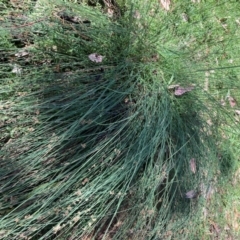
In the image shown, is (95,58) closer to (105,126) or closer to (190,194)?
(105,126)

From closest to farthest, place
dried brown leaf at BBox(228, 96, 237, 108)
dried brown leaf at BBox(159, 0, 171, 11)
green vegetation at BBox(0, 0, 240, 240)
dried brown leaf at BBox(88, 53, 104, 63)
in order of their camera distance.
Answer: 1. green vegetation at BBox(0, 0, 240, 240)
2. dried brown leaf at BBox(88, 53, 104, 63)
3. dried brown leaf at BBox(159, 0, 171, 11)
4. dried brown leaf at BBox(228, 96, 237, 108)

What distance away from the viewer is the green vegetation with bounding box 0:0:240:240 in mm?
1749

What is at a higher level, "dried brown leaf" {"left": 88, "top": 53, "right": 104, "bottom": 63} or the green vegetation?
"dried brown leaf" {"left": 88, "top": 53, "right": 104, "bottom": 63}

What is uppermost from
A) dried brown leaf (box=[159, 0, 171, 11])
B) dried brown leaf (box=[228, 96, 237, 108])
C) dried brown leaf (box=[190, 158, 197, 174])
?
dried brown leaf (box=[159, 0, 171, 11])

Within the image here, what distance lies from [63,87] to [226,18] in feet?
5.27

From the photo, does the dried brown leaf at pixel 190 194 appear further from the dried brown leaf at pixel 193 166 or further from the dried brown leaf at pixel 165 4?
the dried brown leaf at pixel 165 4

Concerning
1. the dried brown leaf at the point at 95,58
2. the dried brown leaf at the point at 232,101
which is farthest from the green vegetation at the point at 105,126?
the dried brown leaf at the point at 232,101

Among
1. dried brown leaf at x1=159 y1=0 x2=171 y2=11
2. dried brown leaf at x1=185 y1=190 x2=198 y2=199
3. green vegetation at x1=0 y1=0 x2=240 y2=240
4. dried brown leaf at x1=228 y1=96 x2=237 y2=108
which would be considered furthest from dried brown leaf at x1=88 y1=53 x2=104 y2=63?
dried brown leaf at x1=228 y1=96 x2=237 y2=108

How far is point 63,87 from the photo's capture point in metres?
1.94

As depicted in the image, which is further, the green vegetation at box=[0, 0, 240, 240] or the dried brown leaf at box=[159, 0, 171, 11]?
the dried brown leaf at box=[159, 0, 171, 11]

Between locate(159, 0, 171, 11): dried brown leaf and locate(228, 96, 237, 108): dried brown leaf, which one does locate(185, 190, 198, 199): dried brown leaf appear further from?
locate(159, 0, 171, 11): dried brown leaf

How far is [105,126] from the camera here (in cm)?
195

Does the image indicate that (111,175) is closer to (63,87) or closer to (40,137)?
(40,137)

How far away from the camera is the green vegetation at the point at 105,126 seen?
68.9 inches
